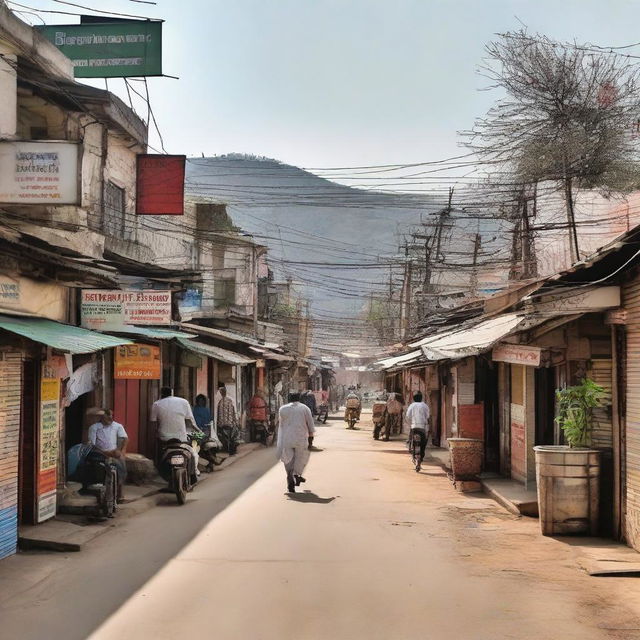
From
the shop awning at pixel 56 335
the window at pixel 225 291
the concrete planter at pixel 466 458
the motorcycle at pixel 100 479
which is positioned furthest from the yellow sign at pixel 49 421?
the window at pixel 225 291

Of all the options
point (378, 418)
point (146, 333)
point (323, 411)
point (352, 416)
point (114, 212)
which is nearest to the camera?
point (146, 333)

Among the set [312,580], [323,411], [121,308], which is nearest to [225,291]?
[323,411]

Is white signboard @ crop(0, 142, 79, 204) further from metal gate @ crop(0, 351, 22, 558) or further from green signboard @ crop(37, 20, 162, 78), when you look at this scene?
green signboard @ crop(37, 20, 162, 78)

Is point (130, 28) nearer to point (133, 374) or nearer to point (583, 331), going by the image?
point (133, 374)

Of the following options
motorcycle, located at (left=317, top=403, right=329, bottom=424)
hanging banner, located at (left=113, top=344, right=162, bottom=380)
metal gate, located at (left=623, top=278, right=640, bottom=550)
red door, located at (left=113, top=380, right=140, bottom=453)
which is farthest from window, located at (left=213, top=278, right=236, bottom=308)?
metal gate, located at (left=623, top=278, right=640, bottom=550)

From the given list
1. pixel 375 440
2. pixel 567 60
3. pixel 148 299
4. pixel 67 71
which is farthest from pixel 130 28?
pixel 375 440

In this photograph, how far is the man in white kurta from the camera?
49.6 feet

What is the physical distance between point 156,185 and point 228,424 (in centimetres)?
717

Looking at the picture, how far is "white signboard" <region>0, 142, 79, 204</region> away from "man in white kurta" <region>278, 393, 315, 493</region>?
5.50m

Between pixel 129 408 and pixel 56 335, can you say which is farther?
pixel 129 408

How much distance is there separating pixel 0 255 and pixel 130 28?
9910 millimetres

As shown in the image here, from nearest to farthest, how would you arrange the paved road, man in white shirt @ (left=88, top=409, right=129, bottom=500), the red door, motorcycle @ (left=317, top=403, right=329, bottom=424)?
the paved road < man in white shirt @ (left=88, top=409, right=129, bottom=500) < the red door < motorcycle @ (left=317, top=403, right=329, bottom=424)

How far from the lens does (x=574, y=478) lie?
10547 mm

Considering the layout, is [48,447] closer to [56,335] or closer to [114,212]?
[56,335]
